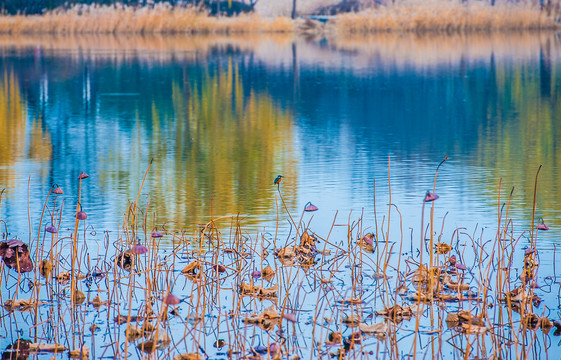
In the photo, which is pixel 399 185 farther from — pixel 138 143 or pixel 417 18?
pixel 417 18

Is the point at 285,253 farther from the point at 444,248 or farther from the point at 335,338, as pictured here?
the point at 335,338

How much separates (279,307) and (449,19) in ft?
128

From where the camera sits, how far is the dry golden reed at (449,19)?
42281 millimetres

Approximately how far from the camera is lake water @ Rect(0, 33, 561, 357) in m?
7.78

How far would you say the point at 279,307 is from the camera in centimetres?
510

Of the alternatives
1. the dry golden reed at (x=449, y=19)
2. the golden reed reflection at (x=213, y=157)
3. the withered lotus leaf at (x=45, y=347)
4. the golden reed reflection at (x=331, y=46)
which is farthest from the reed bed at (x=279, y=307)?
the dry golden reed at (x=449, y=19)

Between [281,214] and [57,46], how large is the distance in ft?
90.5

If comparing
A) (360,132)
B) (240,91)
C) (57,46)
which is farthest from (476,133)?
(57,46)

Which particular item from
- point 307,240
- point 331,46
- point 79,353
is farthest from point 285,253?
point 331,46

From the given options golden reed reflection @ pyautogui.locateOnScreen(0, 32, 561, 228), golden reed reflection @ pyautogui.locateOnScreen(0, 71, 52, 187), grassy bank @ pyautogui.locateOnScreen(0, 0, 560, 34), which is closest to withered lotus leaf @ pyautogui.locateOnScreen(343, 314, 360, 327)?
golden reed reflection @ pyautogui.locateOnScreen(0, 32, 561, 228)

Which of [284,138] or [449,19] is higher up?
[449,19]

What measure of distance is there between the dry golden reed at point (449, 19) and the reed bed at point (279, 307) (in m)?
37.5

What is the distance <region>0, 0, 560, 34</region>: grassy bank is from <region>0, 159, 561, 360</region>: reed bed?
37507 millimetres

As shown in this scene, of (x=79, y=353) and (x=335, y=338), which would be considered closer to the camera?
(x=79, y=353)
